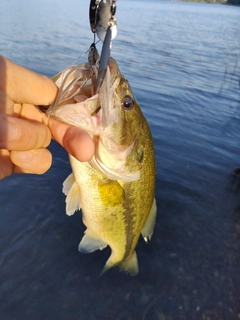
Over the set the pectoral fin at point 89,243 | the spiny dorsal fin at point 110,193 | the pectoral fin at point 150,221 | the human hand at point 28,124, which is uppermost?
the human hand at point 28,124

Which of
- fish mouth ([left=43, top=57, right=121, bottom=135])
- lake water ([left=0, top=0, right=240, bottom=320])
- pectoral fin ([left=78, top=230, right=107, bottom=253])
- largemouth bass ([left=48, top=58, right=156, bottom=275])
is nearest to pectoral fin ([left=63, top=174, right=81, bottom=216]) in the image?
largemouth bass ([left=48, top=58, right=156, bottom=275])

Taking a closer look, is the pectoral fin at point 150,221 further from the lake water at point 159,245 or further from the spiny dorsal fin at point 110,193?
the lake water at point 159,245

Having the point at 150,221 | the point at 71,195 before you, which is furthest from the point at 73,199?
the point at 150,221

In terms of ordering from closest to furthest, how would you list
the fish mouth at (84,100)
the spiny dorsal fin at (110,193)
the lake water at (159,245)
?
the fish mouth at (84,100)
the spiny dorsal fin at (110,193)
the lake water at (159,245)

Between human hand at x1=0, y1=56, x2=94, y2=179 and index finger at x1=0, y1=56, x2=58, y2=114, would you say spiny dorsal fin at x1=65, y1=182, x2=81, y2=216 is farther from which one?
index finger at x1=0, y1=56, x2=58, y2=114

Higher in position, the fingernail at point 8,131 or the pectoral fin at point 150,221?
the fingernail at point 8,131

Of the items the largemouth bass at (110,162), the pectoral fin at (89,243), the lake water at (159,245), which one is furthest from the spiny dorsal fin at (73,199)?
the lake water at (159,245)

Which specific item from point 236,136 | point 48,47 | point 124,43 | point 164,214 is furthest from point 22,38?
point 164,214
